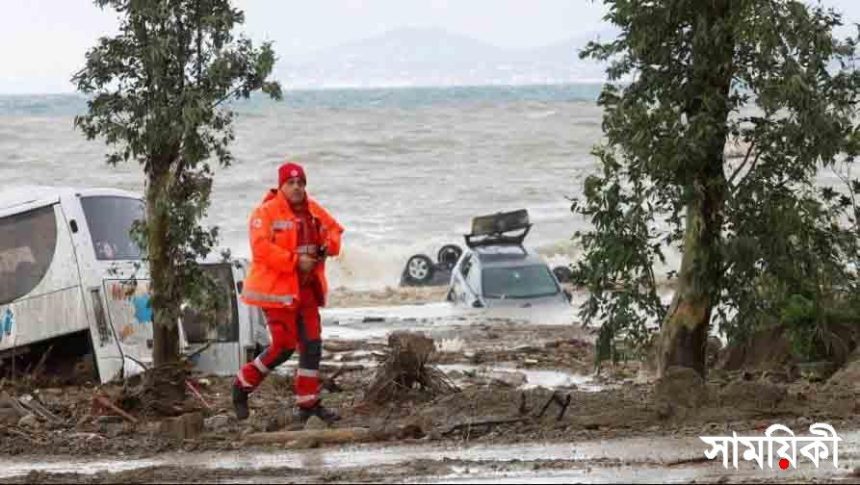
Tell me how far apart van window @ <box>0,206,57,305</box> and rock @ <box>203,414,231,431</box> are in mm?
4166

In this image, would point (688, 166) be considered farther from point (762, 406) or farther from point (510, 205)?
point (510, 205)

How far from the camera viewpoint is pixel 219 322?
62.3ft

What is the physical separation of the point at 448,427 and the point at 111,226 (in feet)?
22.1

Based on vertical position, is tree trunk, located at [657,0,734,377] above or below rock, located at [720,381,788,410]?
above

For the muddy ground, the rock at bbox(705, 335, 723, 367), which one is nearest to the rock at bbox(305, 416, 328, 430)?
the muddy ground

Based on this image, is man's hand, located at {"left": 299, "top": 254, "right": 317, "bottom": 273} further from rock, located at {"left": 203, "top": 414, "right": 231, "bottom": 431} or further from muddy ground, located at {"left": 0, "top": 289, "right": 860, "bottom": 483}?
rock, located at {"left": 203, "top": 414, "right": 231, "bottom": 431}

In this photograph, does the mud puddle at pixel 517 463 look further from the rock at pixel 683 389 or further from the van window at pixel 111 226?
the van window at pixel 111 226

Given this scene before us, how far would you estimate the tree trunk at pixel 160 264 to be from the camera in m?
15.7

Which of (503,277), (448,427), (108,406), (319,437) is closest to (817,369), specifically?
(448,427)

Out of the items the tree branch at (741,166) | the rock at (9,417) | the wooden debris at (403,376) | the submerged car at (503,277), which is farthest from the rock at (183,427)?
the submerged car at (503,277)

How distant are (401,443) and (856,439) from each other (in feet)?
9.47

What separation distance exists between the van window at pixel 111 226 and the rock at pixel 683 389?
6570mm

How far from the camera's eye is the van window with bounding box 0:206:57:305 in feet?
60.7

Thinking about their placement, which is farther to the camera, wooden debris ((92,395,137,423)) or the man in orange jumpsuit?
wooden debris ((92,395,137,423))
